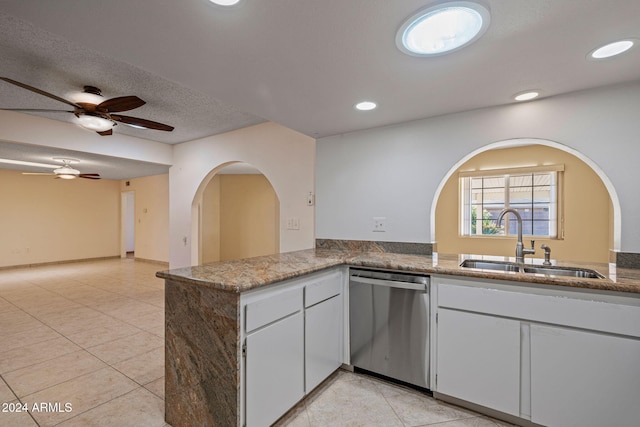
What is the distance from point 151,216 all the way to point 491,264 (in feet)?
25.4

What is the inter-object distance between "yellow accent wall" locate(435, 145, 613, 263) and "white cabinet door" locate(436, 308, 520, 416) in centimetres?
358

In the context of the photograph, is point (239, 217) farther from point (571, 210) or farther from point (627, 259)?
point (627, 259)

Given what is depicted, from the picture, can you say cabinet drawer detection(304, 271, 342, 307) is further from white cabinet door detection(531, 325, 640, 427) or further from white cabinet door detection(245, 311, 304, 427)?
white cabinet door detection(531, 325, 640, 427)

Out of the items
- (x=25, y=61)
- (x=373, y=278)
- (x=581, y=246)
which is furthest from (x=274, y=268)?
(x=581, y=246)

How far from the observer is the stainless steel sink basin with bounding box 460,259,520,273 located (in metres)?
2.09

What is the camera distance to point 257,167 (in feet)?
12.2

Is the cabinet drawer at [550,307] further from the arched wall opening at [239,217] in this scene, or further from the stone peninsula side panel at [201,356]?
the arched wall opening at [239,217]

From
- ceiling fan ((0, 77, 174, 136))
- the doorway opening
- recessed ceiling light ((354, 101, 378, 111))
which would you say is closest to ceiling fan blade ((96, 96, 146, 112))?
ceiling fan ((0, 77, 174, 136))

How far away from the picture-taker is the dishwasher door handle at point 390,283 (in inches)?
76.4

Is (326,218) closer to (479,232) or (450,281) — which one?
(450,281)

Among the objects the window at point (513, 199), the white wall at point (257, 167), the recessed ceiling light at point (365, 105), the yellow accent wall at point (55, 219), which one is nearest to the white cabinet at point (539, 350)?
the recessed ceiling light at point (365, 105)

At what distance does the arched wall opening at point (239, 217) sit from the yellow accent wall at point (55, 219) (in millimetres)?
3566

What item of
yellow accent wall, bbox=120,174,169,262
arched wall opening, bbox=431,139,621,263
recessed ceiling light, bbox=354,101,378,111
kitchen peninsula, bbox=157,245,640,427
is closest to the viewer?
kitchen peninsula, bbox=157,245,640,427

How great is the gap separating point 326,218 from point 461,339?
162 cm
